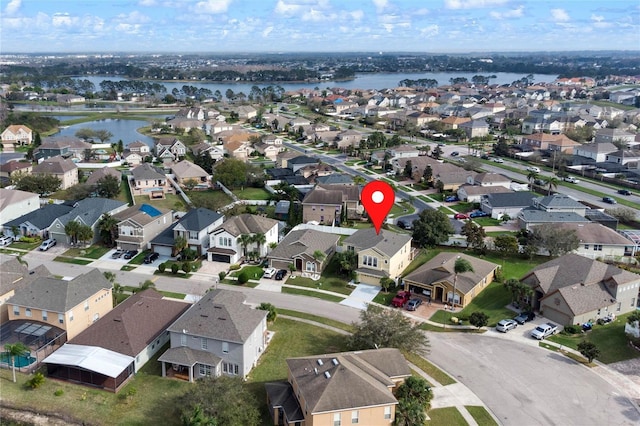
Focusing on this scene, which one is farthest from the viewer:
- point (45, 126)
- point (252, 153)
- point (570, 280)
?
point (45, 126)

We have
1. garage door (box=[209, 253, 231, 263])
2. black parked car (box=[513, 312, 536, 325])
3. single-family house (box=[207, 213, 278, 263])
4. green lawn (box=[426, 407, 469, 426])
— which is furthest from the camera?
garage door (box=[209, 253, 231, 263])

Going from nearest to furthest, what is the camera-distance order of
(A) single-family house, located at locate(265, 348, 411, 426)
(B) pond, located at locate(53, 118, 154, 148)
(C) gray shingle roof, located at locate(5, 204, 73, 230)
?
(A) single-family house, located at locate(265, 348, 411, 426) < (C) gray shingle roof, located at locate(5, 204, 73, 230) < (B) pond, located at locate(53, 118, 154, 148)

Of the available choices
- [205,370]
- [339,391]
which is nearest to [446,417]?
[339,391]

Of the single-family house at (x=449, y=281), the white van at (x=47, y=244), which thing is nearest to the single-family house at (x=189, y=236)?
the white van at (x=47, y=244)

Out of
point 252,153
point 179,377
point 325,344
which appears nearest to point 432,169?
point 252,153

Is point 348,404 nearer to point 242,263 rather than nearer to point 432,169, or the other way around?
point 242,263

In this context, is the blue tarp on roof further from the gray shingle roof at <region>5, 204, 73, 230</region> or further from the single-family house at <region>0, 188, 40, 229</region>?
the single-family house at <region>0, 188, 40, 229</region>

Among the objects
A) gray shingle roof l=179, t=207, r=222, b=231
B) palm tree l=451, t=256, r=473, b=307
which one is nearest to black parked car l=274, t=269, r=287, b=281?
gray shingle roof l=179, t=207, r=222, b=231
